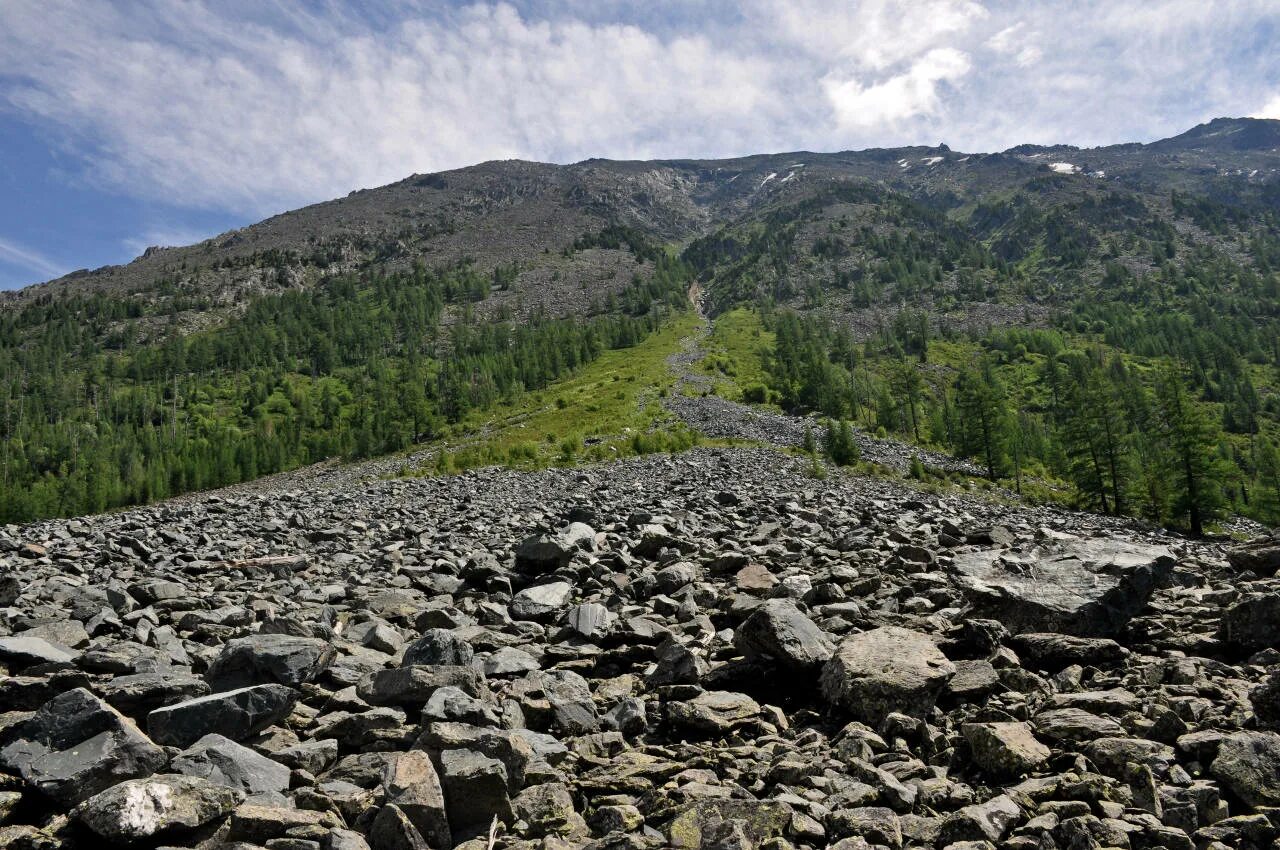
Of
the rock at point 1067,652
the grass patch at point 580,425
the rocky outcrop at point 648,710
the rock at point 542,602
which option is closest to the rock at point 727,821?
the rocky outcrop at point 648,710

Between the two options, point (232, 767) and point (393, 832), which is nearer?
point (393, 832)

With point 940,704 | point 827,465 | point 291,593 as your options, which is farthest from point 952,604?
point 827,465

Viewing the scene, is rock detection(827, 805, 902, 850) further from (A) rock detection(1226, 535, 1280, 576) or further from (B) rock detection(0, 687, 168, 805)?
(A) rock detection(1226, 535, 1280, 576)

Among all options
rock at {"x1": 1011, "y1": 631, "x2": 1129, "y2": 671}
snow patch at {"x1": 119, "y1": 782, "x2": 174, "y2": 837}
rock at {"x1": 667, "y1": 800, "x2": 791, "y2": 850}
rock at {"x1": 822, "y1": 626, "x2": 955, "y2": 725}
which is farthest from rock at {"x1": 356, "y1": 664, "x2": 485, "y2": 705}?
rock at {"x1": 1011, "y1": 631, "x2": 1129, "y2": 671}

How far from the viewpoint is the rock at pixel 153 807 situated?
428 cm

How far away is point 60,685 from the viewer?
6.77 m

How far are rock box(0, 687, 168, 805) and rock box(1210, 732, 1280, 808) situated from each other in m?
8.86

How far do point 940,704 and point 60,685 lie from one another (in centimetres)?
974

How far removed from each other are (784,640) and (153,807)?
6.42 metres

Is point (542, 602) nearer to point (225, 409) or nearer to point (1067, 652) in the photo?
point (1067, 652)

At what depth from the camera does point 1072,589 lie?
9.52 m

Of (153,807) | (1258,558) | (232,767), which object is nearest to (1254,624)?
(1258,558)

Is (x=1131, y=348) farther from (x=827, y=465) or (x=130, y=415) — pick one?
(x=130, y=415)

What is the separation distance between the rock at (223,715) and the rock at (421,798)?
79.1 inches
